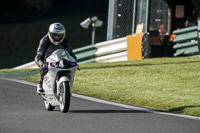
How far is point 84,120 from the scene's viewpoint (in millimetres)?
10438

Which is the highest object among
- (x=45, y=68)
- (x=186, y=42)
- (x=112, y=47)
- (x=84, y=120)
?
(x=186, y=42)

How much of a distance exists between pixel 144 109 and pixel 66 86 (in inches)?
70.2

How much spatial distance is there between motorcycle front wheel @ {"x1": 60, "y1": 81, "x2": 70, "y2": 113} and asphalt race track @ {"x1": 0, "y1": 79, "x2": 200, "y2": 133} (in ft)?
0.37

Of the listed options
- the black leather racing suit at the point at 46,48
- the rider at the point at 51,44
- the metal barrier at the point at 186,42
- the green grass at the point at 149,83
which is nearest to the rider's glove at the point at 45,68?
the rider at the point at 51,44

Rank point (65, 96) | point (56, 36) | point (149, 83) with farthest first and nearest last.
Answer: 1. point (149, 83)
2. point (56, 36)
3. point (65, 96)

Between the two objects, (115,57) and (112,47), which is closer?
(115,57)

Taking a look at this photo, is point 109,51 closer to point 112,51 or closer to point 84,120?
point 112,51

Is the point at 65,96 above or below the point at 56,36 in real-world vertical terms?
below

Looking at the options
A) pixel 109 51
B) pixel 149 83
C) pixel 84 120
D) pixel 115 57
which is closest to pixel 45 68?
pixel 84 120

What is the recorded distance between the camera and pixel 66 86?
36.1 feet

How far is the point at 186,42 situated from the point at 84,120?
41.5 ft

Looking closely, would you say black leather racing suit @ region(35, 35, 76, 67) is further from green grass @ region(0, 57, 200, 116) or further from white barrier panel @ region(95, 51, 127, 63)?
white barrier panel @ region(95, 51, 127, 63)

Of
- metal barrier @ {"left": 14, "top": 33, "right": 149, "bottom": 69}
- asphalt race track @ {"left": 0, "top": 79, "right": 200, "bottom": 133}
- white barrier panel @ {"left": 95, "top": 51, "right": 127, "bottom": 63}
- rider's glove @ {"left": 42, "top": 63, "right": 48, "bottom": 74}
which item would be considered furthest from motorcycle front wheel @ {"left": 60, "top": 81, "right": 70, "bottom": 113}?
white barrier panel @ {"left": 95, "top": 51, "right": 127, "bottom": 63}

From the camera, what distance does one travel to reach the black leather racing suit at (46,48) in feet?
38.8
